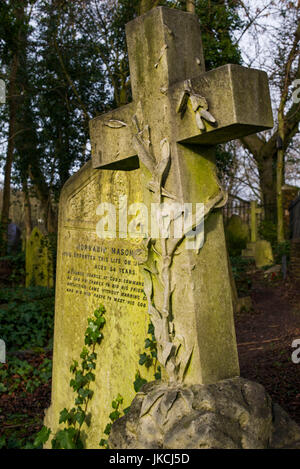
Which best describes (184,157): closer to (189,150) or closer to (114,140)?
(189,150)

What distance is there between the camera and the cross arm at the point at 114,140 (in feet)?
8.84

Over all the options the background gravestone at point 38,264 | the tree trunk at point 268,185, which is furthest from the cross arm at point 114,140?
the tree trunk at point 268,185

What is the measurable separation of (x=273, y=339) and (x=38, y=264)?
5751mm

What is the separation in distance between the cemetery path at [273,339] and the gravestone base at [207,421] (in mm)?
1573

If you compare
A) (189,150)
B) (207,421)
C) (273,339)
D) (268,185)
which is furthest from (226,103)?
(268,185)

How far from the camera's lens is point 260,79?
2.09m

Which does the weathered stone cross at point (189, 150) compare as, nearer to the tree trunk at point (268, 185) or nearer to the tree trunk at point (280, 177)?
the tree trunk at point (280, 177)

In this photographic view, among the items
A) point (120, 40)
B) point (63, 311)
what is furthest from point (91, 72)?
point (63, 311)

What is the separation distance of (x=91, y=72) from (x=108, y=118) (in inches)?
354

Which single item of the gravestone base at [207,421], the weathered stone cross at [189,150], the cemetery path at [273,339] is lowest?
the cemetery path at [273,339]

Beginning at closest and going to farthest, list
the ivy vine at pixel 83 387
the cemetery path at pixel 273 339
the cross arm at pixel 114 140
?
the cross arm at pixel 114 140 → the ivy vine at pixel 83 387 → the cemetery path at pixel 273 339

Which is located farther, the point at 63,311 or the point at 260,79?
the point at 63,311

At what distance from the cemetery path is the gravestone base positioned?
1573 mm
